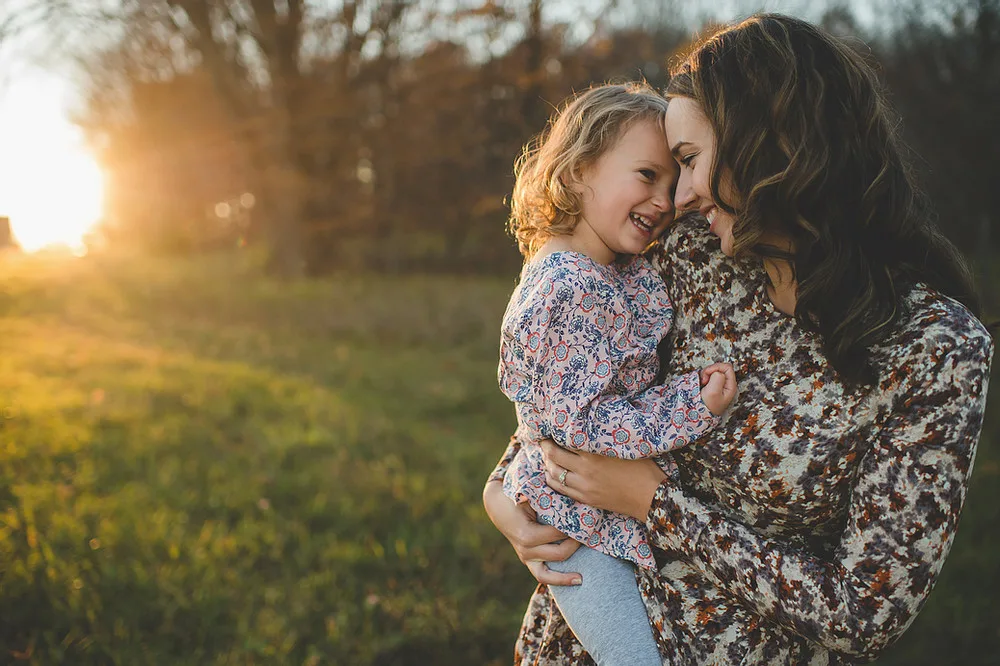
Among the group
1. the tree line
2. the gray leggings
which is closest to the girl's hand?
the gray leggings

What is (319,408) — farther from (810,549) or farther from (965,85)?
(965,85)

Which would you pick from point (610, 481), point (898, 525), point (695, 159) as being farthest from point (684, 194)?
point (898, 525)

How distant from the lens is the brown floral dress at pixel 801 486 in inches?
53.9

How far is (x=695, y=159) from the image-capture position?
168cm

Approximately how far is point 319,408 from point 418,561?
2.43 m

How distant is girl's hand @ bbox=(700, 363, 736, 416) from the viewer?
1.60m

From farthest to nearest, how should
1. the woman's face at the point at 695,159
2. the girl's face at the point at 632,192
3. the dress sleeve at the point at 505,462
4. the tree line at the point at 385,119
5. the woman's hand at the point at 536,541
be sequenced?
the tree line at the point at 385,119 → the dress sleeve at the point at 505,462 → the girl's face at the point at 632,192 → the woman's hand at the point at 536,541 → the woman's face at the point at 695,159

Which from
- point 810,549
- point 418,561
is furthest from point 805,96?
point 418,561

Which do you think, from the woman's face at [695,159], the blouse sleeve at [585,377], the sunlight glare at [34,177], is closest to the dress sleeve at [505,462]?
the blouse sleeve at [585,377]

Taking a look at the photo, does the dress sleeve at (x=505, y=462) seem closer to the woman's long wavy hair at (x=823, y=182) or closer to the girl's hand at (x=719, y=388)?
the girl's hand at (x=719, y=388)

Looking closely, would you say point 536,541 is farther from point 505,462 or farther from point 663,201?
point 663,201

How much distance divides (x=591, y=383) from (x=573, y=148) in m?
0.68

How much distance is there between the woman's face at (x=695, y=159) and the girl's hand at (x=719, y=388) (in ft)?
0.84

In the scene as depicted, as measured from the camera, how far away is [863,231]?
5.21 feet
